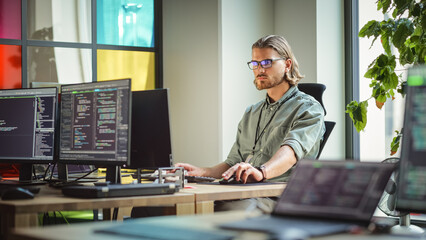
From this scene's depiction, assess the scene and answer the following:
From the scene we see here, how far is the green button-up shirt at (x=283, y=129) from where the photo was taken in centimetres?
267

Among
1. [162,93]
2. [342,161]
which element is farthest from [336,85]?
[342,161]

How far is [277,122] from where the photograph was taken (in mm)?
2873

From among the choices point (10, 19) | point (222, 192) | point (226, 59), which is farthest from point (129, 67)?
point (222, 192)

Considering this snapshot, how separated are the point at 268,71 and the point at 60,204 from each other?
1476 mm

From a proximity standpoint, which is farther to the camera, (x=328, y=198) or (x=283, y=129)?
(x=283, y=129)

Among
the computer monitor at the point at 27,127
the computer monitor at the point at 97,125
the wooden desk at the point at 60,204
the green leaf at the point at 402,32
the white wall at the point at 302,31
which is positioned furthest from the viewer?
the white wall at the point at 302,31

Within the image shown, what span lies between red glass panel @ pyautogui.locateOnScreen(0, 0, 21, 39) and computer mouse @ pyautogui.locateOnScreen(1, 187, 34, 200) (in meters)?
3.46

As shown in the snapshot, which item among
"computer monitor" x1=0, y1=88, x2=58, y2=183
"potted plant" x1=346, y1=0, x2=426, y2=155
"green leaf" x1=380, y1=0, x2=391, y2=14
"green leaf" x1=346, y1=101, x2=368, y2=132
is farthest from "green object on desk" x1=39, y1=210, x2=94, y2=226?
"green leaf" x1=380, y1=0, x2=391, y2=14

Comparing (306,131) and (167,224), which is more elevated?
(306,131)

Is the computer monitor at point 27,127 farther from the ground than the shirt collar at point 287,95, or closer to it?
closer to it

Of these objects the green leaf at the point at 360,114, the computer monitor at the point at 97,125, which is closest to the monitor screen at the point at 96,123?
the computer monitor at the point at 97,125

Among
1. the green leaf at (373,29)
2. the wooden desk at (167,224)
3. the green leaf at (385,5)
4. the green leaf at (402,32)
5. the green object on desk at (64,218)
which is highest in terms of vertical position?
the green leaf at (385,5)

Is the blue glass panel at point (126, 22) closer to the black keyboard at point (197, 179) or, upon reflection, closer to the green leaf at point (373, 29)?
the green leaf at point (373, 29)

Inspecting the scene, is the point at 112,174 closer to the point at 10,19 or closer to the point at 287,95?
the point at 287,95
